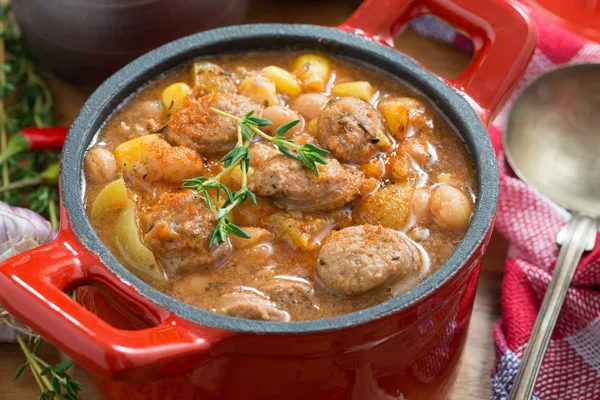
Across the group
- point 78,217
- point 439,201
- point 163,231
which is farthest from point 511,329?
point 78,217

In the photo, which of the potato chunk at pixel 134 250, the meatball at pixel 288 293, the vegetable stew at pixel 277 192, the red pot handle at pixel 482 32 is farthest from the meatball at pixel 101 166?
the red pot handle at pixel 482 32

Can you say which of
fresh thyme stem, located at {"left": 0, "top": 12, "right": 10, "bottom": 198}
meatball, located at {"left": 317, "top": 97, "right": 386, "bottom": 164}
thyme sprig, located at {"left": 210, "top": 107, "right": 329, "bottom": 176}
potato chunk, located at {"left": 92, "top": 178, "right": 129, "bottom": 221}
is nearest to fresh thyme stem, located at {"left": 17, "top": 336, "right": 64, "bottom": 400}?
potato chunk, located at {"left": 92, "top": 178, "right": 129, "bottom": 221}

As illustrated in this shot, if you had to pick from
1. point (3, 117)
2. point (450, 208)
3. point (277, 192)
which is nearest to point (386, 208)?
point (450, 208)

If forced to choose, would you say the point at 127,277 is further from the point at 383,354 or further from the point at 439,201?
the point at 439,201

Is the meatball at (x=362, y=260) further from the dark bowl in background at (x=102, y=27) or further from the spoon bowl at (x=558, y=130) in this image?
the dark bowl in background at (x=102, y=27)

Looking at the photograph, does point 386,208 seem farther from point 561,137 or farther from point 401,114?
point 561,137

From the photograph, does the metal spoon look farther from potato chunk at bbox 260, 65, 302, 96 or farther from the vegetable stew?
potato chunk at bbox 260, 65, 302, 96

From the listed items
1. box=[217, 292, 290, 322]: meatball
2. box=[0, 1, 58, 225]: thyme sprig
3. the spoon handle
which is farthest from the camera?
A: box=[0, 1, 58, 225]: thyme sprig
